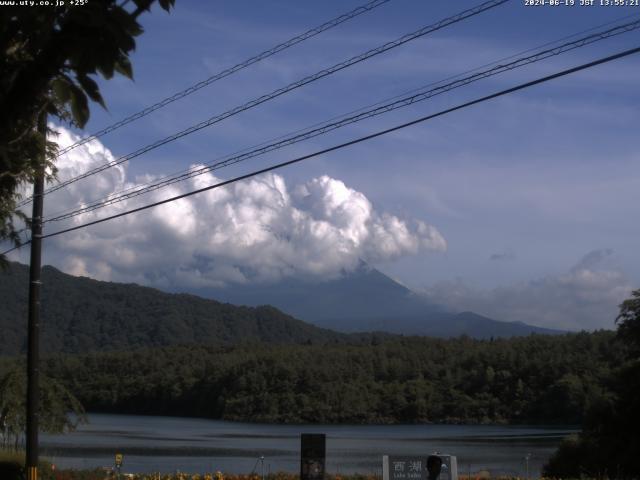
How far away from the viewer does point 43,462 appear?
2144 centimetres

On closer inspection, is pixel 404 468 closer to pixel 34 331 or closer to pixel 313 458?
pixel 313 458

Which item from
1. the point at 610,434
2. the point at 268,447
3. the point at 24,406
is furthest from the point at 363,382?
the point at 24,406

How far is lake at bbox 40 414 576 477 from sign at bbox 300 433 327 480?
15087 millimetres

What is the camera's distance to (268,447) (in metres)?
52.2

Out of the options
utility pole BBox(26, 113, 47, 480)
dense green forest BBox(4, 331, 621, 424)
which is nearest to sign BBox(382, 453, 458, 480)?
utility pole BBox(26, 113, 47, 480)

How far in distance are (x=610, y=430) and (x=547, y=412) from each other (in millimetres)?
41767

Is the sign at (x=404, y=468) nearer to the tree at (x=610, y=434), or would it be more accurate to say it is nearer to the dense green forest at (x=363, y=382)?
the tree at (x=610, y=434)

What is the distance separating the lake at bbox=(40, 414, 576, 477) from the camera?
1479 inches

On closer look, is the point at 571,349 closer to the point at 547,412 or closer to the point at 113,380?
the point at 547,412

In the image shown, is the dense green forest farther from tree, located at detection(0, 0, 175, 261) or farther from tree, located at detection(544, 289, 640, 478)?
tree, located at detection(0, 0, 175, 261)

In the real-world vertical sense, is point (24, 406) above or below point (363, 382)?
below

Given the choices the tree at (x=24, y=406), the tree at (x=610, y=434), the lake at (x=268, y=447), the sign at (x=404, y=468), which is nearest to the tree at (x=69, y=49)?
the sign at (x=404, y=468)

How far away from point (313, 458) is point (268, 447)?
129ft

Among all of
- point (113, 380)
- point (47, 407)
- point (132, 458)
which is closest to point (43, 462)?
point (47, 407)
